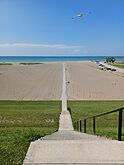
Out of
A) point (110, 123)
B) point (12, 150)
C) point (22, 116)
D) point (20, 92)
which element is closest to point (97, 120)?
point (110, 123)

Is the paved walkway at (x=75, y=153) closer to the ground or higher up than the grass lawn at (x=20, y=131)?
higher up

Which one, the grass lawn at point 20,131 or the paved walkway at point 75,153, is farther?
the grass lawn at point 20,131

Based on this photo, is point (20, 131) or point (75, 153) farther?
point (20, 131)

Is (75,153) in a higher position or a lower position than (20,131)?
higher

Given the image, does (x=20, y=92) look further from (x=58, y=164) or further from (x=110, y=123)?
(x=58, y=164)

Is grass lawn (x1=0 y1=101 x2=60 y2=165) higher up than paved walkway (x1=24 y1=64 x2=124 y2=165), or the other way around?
paved walkway (x1=24 y1=64 x2=124 y2=165)

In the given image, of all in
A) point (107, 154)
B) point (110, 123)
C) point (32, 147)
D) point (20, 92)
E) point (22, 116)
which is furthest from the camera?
point (20, 92)

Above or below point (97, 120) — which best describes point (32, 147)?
above

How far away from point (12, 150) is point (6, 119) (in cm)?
1362

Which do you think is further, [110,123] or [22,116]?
[22,116]

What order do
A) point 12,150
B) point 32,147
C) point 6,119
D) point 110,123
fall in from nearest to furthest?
point 32,147 → point 12,150 → point 110,123 → point 6,119

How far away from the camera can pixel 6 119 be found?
1809 cm

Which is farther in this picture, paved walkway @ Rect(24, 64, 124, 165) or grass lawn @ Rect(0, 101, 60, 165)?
grass lawn @ Rect(0, 101, 60, 165)

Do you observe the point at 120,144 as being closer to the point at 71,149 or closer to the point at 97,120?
the point at 71,149
